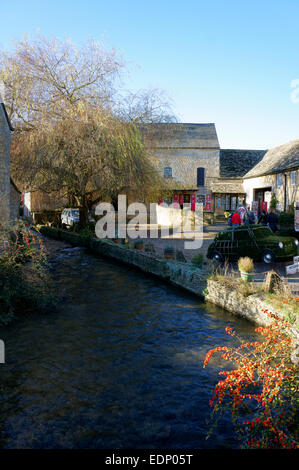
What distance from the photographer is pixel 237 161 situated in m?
39.1

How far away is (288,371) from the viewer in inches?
184

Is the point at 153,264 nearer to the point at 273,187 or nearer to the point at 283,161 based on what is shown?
the point at 273,187

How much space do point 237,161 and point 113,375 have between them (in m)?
35.4

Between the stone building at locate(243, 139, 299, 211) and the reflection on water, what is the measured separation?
587 inches

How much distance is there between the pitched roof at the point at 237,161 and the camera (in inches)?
1467

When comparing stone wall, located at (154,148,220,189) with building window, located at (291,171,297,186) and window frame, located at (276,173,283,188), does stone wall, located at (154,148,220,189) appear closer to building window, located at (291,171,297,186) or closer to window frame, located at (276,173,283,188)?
window frame, located at (276,173,283,188)

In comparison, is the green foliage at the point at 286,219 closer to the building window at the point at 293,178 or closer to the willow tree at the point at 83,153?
the building window at the point at 293,178

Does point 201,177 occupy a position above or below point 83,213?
above

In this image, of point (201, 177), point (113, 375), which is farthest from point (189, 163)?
point (113, 375)

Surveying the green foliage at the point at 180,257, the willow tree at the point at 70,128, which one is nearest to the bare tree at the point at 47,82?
the willow tree at the point at 70,128

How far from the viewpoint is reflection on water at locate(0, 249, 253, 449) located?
190 inches

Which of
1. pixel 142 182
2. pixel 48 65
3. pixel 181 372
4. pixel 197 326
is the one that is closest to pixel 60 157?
pixel 142 182

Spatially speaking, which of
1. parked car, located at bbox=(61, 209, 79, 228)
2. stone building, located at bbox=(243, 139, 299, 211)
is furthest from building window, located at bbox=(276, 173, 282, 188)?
parked car, located at bbox=(61, 209, 79, 228)

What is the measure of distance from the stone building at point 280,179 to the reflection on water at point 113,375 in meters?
14.9
